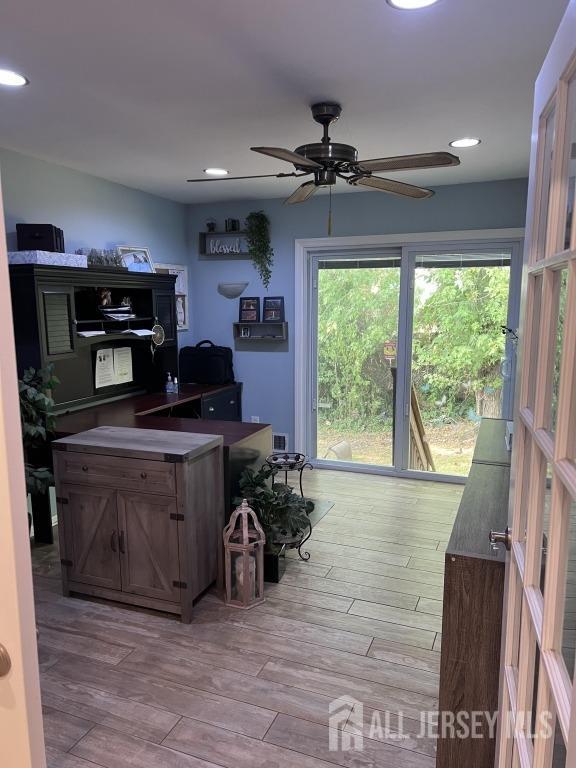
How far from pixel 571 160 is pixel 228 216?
4.65m

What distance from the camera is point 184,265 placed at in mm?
5430

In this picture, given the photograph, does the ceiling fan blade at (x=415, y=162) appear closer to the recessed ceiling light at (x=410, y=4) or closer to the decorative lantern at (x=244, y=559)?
the recessed ceiling light at (x=410, y=4)

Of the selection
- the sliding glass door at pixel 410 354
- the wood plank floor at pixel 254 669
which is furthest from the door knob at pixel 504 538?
the sliding glass door at pixel 410 354

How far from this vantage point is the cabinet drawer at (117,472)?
8.64ft

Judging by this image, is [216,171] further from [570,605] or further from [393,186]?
[570,605]

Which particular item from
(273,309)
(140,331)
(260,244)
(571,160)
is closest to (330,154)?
(571,160)

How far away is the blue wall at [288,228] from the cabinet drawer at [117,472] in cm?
277

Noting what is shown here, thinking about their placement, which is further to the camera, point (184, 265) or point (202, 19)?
point (184, 265)

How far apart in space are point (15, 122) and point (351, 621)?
317 cm

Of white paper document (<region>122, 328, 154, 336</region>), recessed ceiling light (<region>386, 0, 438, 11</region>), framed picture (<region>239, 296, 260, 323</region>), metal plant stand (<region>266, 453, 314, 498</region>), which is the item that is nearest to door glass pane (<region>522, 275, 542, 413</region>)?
recessed ceiling light (<region>386, 0, 438, 11</region>)

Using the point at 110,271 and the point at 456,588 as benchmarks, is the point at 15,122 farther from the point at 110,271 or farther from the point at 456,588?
the point at 456,588

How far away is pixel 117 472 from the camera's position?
2.72 m

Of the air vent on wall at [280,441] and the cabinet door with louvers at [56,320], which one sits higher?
the cabinet door with louvers at [56,320]

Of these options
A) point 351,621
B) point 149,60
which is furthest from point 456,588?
point 149,60
